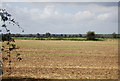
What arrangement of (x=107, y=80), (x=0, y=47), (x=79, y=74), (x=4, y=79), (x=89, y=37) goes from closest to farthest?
(x=0, y=47)
(x=4, y=79)
(x=107, y=80)
(x=79, y=74)
(x=89, y=37)

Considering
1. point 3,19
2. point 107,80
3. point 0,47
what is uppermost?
point 3,19

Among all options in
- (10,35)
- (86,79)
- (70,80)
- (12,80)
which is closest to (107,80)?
(86,79)

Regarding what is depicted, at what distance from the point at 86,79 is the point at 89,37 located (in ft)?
279

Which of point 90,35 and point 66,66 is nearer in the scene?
point 66,66

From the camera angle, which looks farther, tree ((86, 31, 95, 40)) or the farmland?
tree ((86, 31, 95, 40))

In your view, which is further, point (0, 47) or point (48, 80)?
point (48, 80)

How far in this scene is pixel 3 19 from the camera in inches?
234

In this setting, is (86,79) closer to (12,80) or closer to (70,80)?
(70,80)

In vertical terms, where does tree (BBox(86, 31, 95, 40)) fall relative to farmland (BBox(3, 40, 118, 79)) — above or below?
above

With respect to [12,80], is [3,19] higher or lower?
higher

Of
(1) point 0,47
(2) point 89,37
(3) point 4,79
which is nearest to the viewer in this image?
(1) point 0,47

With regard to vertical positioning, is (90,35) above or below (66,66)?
above

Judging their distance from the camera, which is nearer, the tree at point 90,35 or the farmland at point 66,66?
the farmland at point 66,66

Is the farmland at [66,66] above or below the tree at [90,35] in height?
below
